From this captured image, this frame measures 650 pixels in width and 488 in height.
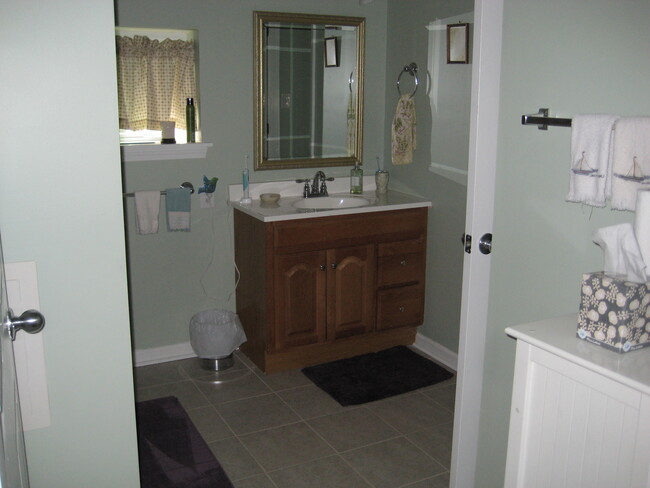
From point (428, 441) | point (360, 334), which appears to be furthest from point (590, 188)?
point (360, 334)

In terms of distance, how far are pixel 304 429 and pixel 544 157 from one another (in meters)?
1.74

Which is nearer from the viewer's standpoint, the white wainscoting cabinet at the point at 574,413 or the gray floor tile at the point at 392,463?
the white wainscoting cabinet at the point at 574,413

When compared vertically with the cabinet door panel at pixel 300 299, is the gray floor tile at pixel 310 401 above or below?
below

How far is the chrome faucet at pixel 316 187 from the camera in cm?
398

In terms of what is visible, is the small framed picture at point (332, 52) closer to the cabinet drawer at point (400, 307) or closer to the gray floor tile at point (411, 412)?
the cabinet drawer at point (400, 307)

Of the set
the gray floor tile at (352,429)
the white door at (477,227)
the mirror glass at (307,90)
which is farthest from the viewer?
the mirror glass at (307,90)

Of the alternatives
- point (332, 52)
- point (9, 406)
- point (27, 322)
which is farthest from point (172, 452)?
point (332, 52)

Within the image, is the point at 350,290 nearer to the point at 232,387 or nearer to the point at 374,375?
the point at 374,375

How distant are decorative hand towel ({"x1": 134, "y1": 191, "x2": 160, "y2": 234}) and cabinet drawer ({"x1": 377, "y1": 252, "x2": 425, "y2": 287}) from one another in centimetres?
126

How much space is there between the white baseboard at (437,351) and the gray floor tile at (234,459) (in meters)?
1.37

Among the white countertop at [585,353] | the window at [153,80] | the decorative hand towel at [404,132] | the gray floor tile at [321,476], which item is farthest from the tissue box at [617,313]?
the window at [153,80]

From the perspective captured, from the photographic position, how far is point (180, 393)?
3486 mm

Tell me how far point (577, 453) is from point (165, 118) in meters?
2.88

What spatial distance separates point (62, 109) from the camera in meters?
1.63
